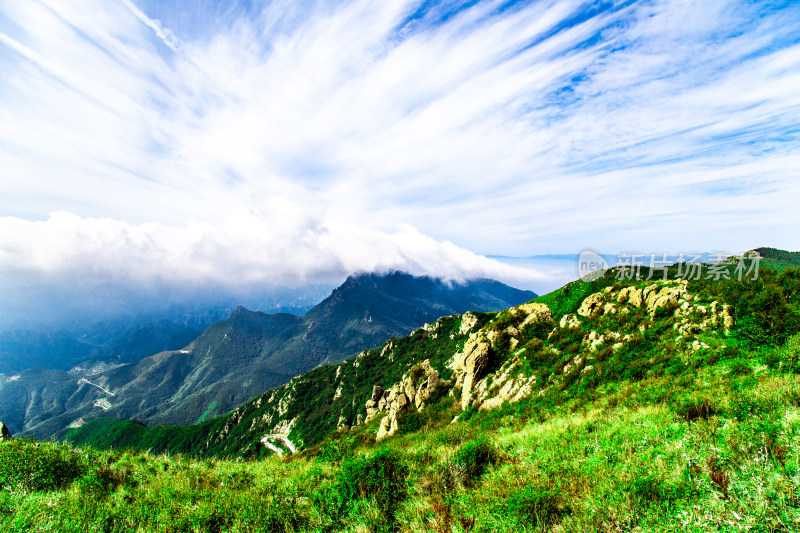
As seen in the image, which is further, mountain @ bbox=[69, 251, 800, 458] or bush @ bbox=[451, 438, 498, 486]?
mountain @ bbox=[69, 251, 800, 458]

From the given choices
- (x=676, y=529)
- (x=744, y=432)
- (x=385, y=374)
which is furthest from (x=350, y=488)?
(x=385, y=374)

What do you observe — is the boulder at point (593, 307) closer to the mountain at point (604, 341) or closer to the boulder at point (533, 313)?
the mountain at point (604, 341)

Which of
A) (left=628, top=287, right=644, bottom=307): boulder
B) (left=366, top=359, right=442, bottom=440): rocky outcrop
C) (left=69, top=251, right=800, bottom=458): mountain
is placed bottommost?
(left=366, top=359, right=442, bottom=440): rocky outcrop

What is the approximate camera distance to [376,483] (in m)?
7.38

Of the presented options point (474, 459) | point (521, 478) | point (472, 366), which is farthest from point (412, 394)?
point (521, 478)

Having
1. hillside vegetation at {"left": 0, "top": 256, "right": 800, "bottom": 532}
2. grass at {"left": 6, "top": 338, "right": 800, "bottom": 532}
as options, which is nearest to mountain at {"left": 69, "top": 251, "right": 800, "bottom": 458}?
hillside vegetation at {"left": 0, "top": 256, "right": 800, "bottom": 532}

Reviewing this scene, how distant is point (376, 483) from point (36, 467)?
10459mm

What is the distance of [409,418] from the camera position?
45656 millimetres

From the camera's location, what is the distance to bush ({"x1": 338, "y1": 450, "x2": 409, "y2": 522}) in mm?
6974

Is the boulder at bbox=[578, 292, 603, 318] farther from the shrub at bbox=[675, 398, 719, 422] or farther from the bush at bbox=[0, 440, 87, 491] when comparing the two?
the bush at bbox=[0, 440, 87, 491]

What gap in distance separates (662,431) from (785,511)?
12.8 ft

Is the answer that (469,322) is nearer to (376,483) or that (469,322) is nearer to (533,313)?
(533,313)

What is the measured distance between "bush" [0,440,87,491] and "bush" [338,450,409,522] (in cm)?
869

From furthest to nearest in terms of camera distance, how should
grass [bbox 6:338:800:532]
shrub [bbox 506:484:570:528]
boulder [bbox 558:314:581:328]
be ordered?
1. boulder [bbox 558:314:581:328]
2. shrub [bbox 506:484:570:528]
3. grass [bbox 6:338:800:532]
